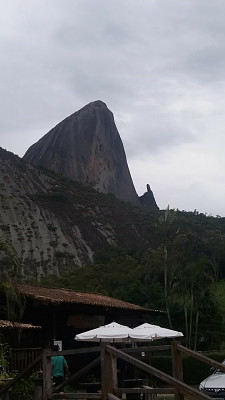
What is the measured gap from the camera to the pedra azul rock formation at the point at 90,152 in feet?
320

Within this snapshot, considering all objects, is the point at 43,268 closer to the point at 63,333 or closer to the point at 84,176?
the point at 63,333

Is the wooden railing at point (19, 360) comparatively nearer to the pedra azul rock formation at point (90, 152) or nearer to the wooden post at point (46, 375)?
Result: the wooden post at point (46, 375)

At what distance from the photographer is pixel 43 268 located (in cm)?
5291

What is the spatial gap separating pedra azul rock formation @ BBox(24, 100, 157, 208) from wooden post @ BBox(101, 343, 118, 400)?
3399 inches

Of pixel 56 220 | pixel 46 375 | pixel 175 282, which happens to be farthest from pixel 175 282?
pixel 56 220

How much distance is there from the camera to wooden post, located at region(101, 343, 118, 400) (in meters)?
8.57

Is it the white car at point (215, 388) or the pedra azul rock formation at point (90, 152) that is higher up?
Answer: the pedra azul rock formation at point (90, 152)

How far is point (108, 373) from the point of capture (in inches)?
338

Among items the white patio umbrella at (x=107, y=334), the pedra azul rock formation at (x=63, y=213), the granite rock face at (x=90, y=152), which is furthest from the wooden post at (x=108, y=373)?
the granite rock face at (x=90, y=152)

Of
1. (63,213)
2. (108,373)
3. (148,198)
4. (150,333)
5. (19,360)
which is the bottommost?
(19,360)

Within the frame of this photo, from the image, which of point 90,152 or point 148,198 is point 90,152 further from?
point 148,198

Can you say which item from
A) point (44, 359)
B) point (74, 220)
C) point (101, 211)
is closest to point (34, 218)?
point (74, 220)

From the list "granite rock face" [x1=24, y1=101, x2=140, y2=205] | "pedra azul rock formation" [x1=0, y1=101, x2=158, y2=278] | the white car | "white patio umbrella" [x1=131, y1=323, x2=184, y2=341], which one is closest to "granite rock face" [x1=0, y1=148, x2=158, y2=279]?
"pedra azul rock formation" [x1=0, y1=101, x2=158, y2=278]

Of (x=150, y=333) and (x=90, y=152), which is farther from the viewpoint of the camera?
(x=90, y=152)
